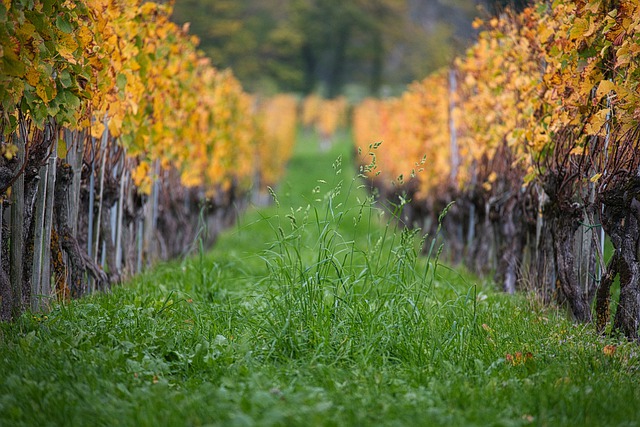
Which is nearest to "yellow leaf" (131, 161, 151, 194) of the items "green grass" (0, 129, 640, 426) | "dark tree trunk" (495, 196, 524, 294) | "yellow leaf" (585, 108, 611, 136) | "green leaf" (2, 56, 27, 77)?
"green grass" (0, 129, 640, 426)

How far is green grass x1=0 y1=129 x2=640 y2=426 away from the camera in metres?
3.30

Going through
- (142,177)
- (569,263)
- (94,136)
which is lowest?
(569,263)

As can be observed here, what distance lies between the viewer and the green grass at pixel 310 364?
330cm

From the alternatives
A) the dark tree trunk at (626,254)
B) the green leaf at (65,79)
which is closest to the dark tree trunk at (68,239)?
the green leaf at (65,79)

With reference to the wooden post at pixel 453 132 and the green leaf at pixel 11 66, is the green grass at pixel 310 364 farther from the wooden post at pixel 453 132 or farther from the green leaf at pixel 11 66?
the wooden post at pixel 453 132

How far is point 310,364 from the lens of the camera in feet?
13.2

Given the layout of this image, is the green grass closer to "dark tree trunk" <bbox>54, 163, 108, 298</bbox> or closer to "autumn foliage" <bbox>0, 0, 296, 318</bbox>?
"dark tree trunk" <bbox>54, 163, 108, 298</bbox>

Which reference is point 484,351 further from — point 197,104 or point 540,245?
point 197,104

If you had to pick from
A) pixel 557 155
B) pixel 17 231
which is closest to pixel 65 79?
pixel 17 231

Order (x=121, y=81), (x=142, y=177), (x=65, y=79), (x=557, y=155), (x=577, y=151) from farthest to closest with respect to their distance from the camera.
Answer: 1. (x=142, y=177)
2. (x=121, y=81)
3. (x=557, y=155)
4. (x=577, y=151)
5. (x=65, y=79)

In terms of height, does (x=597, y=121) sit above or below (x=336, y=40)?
below

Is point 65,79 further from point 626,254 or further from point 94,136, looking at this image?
point 626,254

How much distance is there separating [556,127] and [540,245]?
1374 millimetres

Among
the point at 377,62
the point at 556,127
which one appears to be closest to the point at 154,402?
the point at 556,127
